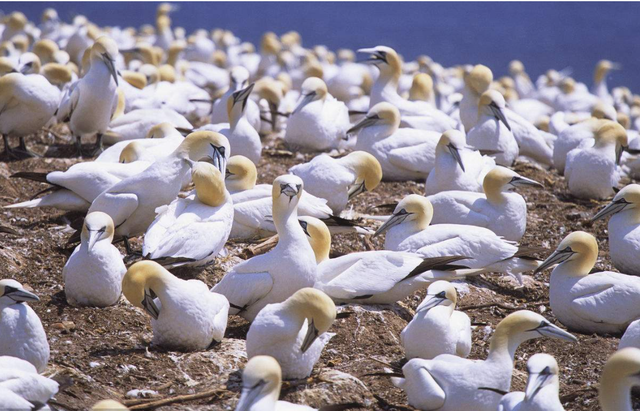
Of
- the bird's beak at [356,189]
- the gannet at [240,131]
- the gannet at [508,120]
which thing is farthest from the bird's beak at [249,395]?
the gannet at [508,120]

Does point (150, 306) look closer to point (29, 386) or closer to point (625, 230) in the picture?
point (29, 386)

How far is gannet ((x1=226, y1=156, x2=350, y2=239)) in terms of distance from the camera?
23.2 feet

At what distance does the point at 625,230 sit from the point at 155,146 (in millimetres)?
3809

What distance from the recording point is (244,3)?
71188 mm

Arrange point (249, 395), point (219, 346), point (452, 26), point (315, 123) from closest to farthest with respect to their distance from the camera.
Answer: point (249, 395) → point (219, 346) → point (315, 123) → point (452, 26)

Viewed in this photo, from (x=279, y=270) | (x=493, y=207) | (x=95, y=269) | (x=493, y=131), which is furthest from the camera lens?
(x=493, y=131)

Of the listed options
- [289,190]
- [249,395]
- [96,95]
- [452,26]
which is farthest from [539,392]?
[452,26]

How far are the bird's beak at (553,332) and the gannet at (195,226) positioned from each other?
2266 millimetres

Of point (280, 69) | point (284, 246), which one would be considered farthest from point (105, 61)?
point (280, 69)

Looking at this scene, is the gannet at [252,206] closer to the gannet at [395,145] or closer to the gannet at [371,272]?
the gannet at [371,272]

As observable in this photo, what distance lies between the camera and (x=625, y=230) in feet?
22.5

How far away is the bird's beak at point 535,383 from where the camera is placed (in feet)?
14.4

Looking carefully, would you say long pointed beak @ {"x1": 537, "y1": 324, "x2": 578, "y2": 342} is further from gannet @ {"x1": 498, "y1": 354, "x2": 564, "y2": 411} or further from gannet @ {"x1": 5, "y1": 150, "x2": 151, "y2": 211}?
gannet @ {"x1": 5, "y1": 150, "x2": 151, "y2": 211}

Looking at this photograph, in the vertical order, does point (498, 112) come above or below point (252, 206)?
above
